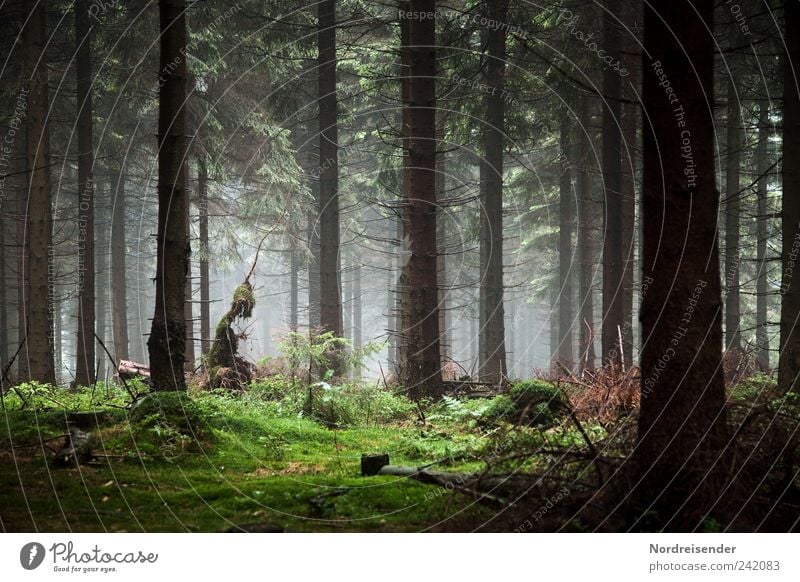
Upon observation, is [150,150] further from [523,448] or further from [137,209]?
[523,448]

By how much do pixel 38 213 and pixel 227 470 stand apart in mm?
8859

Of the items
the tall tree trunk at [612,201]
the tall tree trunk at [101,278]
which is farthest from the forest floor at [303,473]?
the tall tree trunk at [101,278]

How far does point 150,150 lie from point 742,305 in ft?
82.2

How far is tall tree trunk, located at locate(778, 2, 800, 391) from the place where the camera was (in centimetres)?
914

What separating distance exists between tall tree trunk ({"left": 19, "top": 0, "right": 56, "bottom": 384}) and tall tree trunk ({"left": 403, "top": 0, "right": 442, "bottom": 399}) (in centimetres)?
685

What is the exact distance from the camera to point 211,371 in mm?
13578

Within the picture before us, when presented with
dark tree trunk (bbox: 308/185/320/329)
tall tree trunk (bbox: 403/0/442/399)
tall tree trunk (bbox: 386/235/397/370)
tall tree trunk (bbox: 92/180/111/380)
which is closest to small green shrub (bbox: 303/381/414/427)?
tall tree trunk (bbox: 403/0/442/399)

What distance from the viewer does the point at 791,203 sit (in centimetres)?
972

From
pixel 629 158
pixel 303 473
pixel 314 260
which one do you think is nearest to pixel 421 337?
pixel 303 473

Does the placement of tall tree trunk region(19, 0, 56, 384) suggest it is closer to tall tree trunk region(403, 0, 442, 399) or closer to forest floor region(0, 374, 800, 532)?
forest floor region(0, 374, 800, 532)

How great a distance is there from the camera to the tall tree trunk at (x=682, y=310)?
4844 mm

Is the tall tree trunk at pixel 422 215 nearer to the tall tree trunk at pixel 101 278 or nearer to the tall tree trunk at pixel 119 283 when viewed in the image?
the tall tree trunk at pixel 119 283

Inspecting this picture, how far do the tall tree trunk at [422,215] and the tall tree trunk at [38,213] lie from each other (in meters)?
6.85

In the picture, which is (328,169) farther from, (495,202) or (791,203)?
(791,203)
